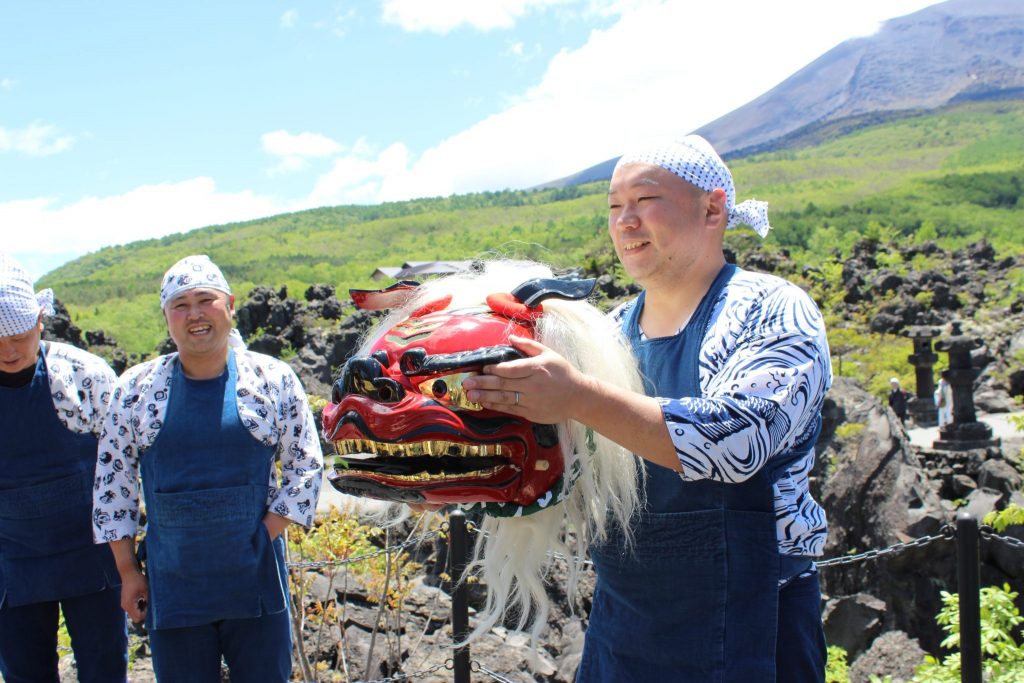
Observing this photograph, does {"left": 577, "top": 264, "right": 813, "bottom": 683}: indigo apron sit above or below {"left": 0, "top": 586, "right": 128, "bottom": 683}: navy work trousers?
above

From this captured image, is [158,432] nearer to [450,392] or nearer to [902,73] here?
[450,392]

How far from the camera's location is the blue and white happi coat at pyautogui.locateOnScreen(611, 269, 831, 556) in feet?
4.30

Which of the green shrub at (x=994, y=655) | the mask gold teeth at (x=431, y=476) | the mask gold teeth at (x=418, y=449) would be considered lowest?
the green shrub at (x=994, y=655)

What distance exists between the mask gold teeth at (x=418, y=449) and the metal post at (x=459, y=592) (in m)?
1.66

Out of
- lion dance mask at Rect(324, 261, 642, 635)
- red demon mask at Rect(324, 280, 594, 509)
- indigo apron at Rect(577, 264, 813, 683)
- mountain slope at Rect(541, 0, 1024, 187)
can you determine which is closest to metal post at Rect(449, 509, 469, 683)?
lion dance mask at Rect(324, 261, 642, 635)

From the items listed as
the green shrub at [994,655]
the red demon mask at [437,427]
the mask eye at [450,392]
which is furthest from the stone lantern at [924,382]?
the mask eye at [450,392]

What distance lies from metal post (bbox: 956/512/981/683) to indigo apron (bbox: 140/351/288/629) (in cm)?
200

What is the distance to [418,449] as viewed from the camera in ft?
4.40

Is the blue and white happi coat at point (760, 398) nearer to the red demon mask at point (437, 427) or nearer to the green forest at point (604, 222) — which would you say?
the red demon mask at point (437, 427)

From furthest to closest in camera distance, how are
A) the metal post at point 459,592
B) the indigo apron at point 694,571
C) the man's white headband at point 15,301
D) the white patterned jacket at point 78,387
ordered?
the metal post at point 459,592 < the white patterned jacket at point 78,387 < the man's white headband at point 15,301 < the indigo apron at point 694,571

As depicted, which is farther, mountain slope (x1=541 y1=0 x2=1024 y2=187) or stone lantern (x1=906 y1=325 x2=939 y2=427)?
mountain slope (x1=541 y1=0 x2=1024 y2=187)

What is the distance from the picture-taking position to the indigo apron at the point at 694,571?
4.96 ft

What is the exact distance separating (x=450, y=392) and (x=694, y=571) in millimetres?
563

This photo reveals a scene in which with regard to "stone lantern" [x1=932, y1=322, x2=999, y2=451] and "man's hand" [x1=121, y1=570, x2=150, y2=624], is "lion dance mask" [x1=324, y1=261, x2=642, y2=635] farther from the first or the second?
"stone lantern" [x1=932, y1=322, x2=999, y2=451]
